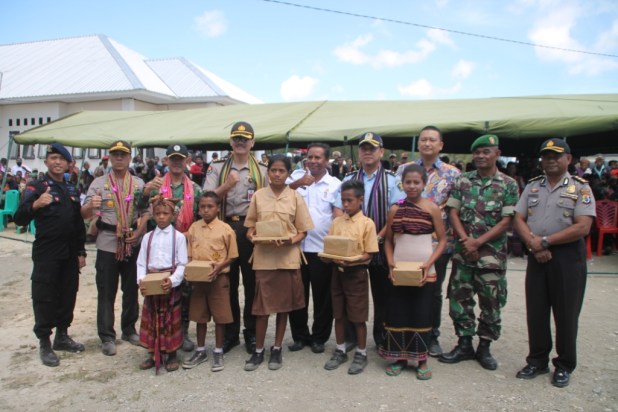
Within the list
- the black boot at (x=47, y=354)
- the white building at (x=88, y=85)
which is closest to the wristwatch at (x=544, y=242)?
the black boot at (x=47, y=354)

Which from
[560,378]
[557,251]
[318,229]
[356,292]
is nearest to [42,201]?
[318,229]

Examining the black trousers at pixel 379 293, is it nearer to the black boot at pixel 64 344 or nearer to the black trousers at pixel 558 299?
the black trousers at pixel 558 299

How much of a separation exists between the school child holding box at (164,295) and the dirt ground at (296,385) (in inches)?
7.6

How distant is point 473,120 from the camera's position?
824cm

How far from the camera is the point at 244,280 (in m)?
4.32

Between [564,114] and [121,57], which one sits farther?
[121,57]

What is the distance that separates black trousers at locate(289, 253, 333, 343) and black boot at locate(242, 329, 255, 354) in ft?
1.29

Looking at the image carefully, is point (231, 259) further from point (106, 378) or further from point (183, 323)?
point (106, 378)

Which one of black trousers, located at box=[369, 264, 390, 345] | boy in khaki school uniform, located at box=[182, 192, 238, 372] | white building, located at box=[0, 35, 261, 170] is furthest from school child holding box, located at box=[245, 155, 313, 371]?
white building, located at box=[0, 35, 261, 170]

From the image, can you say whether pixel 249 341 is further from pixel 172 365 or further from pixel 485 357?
pixel 485 357

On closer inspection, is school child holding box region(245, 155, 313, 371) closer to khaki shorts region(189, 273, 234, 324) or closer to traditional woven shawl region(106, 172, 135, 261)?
khaki shorts region(189, 273, 234, 324)

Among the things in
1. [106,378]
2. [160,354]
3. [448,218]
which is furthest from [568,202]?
[106,378]

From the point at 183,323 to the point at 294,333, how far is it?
1062 millimetres

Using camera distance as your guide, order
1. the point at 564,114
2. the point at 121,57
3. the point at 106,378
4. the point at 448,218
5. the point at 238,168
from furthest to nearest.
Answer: the point at 121,57 → the point at 564,114 → the point at 238,168 → the point at 448,218 → the point at 106,378
